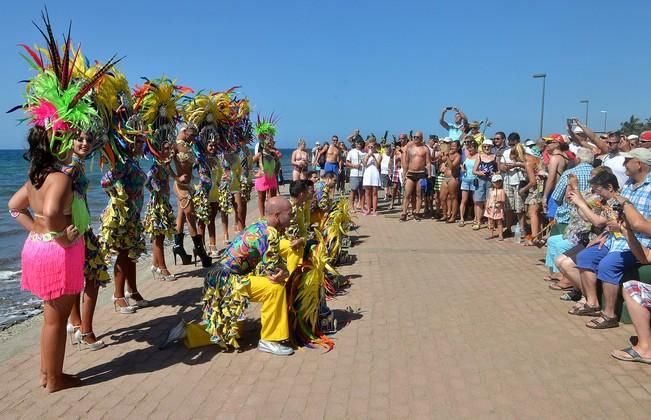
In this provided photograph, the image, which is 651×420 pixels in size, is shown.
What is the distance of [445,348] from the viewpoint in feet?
14.1

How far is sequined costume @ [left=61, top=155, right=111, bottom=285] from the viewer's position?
3.78 metres

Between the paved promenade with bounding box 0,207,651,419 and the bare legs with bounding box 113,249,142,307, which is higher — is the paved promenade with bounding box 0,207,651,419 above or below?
below

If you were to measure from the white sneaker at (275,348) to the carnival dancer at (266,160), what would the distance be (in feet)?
18.2

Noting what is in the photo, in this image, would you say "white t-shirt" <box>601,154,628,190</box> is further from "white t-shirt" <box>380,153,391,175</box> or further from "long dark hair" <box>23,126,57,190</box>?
"white t-shirt" <box>380,153,391,175</box>

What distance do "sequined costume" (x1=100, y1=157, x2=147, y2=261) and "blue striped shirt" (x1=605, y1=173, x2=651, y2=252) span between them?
191 inches

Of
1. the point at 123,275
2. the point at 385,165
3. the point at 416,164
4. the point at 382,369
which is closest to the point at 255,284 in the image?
the point at 382,369

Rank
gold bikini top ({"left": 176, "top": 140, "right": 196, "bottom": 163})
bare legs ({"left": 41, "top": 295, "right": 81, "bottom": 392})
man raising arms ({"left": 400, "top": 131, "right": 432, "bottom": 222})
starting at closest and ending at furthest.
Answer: bare legs ({"left": 41, "top": 295, "right": 81, "bottom": 392})
gold bikini top ({"left": 176, "top": 140, "right": 196, "bottom": 163})
man raising arms ({"left": 400, "top": 131, "right": 432, "bottom": 222})

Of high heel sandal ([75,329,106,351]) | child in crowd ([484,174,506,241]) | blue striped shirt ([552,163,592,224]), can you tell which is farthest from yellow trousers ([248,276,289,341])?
child in crowd ([484,174,506,241])

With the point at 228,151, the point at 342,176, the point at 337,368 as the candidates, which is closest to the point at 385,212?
the point at 342,176

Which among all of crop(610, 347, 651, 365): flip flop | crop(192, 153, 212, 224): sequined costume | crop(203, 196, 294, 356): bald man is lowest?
crop(610, 347, 651, 365): flip flop

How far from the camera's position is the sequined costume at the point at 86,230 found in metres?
3.78

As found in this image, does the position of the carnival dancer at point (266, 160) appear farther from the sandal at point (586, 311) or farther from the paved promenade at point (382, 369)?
the sandal at point (586, 311)

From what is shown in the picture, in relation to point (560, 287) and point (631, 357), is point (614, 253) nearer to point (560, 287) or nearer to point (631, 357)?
point (631, 357)

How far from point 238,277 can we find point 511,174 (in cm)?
658
